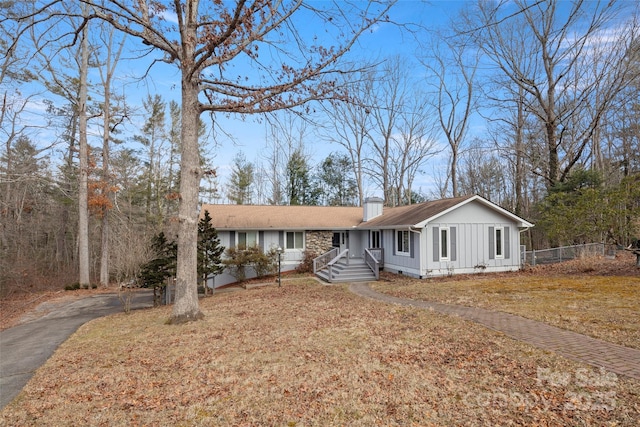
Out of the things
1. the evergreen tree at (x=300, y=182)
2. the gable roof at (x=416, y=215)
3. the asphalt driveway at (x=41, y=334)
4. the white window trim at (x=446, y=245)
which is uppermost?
the evergreen tree at (x=300, y=182)

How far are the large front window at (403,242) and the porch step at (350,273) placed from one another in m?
1.86

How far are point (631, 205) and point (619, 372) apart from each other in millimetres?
15193

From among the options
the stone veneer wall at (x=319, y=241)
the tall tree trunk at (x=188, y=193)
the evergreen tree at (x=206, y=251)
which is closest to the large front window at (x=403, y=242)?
the stone veneer wall at (x=319, y=241)

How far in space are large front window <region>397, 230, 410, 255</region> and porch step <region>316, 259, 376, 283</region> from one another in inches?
73.2

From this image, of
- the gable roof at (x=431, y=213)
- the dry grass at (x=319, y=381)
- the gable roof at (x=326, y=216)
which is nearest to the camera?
the dry grass at (x=319, y=381)

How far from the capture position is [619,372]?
422 cm

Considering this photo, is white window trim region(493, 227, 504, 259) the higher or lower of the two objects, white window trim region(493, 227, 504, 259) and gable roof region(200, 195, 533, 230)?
the lower

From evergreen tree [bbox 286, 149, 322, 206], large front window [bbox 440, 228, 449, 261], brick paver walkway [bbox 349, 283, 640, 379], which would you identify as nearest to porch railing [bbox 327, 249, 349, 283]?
large front window [bbox 440, 228, 449, 261]

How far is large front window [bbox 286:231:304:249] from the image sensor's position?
18.8 meters

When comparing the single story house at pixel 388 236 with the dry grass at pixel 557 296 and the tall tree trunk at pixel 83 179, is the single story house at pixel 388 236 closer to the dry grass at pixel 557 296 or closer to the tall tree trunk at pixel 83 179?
the dry grass at pixel 557 296

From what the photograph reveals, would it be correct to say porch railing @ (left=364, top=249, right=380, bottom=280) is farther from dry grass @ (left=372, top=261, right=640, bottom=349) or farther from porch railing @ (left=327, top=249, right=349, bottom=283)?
porch railing @ (left=327, top=249, right=349, bottom=283)

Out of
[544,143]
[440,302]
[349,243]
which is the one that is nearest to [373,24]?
[440,302]

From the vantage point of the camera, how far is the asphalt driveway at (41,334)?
5.13m

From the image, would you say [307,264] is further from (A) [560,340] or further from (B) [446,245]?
(A) [560,340]
